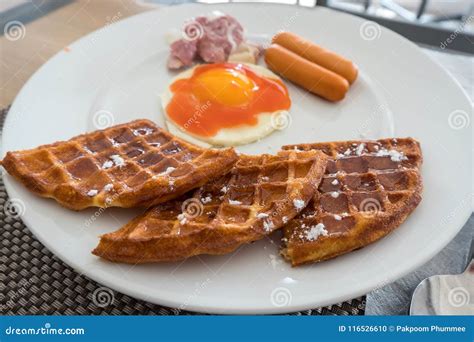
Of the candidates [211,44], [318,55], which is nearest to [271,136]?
[318,55]

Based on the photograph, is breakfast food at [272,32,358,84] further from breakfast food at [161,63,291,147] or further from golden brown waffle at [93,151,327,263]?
golden brown waffle at [93,151,327,263]

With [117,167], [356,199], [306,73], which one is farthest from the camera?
[306,73]

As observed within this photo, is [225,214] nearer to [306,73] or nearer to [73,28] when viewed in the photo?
[306,73]

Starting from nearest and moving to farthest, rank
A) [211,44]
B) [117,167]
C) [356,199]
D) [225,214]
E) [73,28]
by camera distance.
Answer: [225,214]
[356,199]
[117,167]
[211,44]
[73,28]

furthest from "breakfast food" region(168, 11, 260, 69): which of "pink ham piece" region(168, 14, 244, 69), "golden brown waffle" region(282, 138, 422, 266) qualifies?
"golden brown waffle" region(282, 138, 422, 266)

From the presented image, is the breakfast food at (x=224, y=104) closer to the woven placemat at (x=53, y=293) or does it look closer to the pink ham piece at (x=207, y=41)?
the pink ham piece at (x=207, y=41)

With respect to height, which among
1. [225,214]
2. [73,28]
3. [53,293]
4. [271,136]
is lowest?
[73,28]

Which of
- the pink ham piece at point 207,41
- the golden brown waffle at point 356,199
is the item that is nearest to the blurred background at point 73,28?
the pink ham piece at point 207,41

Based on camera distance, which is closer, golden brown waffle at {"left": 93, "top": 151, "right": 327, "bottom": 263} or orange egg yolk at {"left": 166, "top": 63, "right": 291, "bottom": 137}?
golden brown waffle at {"left": 93, "top": 151, "right": 327, "bottom": 263}
